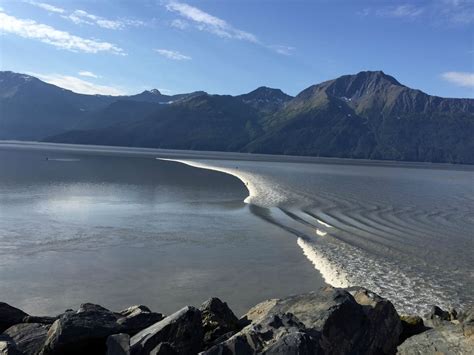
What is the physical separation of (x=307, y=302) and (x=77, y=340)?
727 centimetres

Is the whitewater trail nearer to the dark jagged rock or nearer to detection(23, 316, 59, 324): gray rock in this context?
the dark jagged rock

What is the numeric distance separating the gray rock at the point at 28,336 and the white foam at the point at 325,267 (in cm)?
1542

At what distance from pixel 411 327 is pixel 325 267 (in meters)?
11.7

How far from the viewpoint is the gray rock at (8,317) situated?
13906 mm

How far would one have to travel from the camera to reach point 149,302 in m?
19.6

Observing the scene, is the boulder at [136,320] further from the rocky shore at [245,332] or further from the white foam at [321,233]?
the white foam at [321,233]

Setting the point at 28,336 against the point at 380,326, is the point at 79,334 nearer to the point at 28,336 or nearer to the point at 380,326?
the point at 28,336

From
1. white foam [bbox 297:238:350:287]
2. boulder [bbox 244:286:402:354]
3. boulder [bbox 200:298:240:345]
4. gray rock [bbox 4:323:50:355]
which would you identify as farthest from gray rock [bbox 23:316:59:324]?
white foam [bbox 297:238:350:287]

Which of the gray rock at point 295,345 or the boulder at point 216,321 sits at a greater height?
the gray rock at point 295,345

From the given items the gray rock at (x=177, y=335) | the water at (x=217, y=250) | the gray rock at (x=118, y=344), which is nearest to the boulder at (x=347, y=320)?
the gray rock at (x=177, y=335)

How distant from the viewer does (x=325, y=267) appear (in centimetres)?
2653

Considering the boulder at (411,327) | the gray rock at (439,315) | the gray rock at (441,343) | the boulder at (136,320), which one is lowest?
the boulder at (136,320)

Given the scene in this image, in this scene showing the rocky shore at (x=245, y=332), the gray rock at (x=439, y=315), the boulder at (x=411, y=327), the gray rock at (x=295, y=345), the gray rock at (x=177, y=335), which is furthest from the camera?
the gray rock at (x=439, y=315)

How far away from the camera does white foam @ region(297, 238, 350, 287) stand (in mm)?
23844
